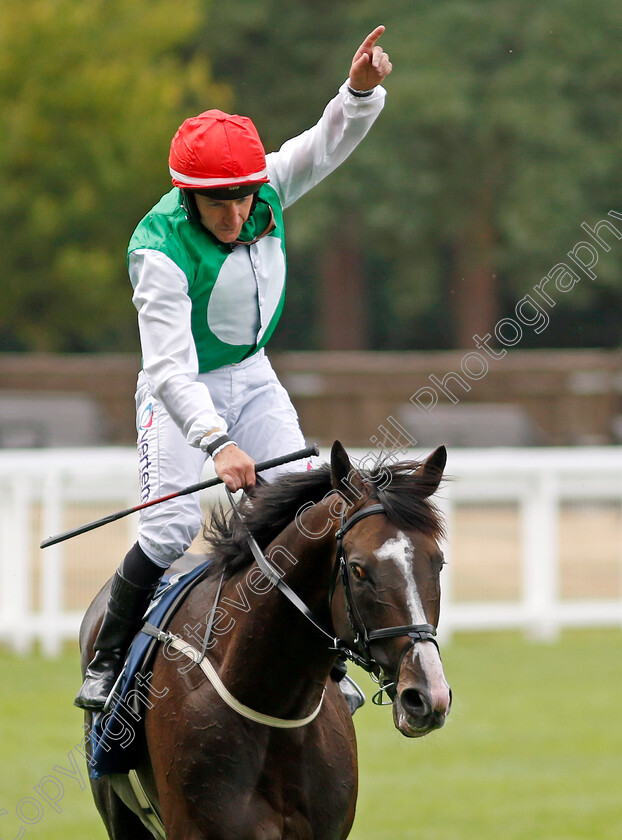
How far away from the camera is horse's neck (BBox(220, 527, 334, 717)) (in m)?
3.32

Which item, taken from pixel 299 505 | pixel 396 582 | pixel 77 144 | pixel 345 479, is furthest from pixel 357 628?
pixel 77 144

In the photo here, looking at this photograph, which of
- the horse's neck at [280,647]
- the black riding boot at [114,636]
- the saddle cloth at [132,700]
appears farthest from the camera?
the black riding boot at [114,636]

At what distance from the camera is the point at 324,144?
3.96m

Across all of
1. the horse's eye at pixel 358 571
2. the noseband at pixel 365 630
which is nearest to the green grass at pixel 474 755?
the noseband at pixel 365 630

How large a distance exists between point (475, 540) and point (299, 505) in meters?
6.45

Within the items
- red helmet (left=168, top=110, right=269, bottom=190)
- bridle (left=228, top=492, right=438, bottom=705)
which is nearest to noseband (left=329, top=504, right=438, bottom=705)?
bridle (left=228, top=492, right=438, bottom=705)

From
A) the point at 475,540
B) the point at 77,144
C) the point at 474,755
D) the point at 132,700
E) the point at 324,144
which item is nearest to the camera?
the point at 132,700

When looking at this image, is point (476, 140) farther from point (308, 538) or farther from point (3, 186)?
point (308, 538)

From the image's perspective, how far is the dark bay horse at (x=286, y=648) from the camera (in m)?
3.01

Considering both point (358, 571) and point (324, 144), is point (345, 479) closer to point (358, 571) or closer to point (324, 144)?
point (358, 571)

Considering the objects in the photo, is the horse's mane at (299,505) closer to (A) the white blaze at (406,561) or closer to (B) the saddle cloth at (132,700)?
(A) the white blaze at (406,561)

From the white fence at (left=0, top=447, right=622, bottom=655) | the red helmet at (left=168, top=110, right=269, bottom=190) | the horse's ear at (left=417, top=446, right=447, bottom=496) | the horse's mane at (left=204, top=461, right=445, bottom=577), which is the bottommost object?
the white fence at (left=0, top=447, right=622, bottom=655)

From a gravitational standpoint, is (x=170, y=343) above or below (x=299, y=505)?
above

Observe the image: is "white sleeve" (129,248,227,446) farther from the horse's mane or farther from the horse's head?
the horse's head
